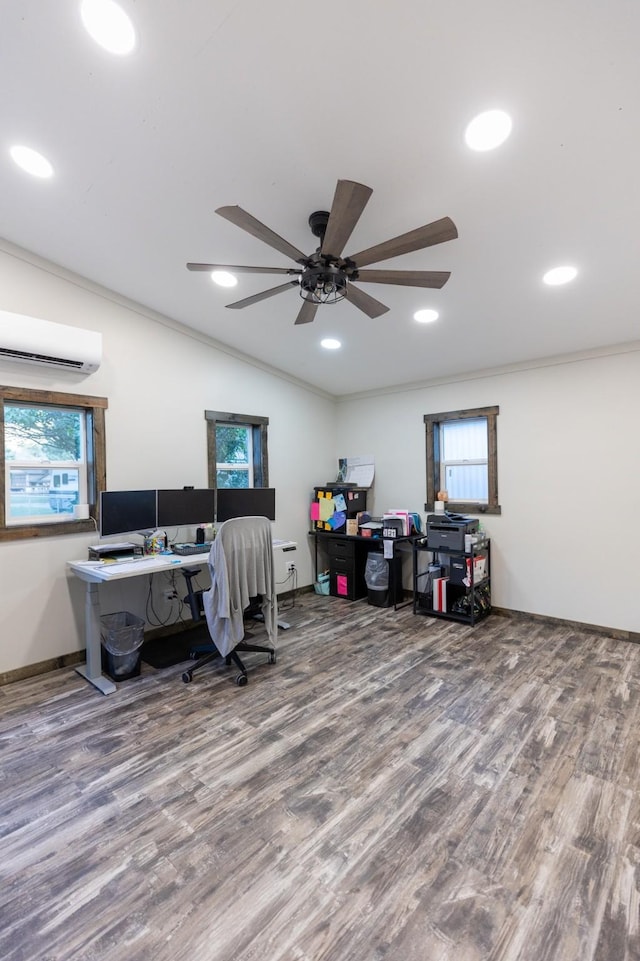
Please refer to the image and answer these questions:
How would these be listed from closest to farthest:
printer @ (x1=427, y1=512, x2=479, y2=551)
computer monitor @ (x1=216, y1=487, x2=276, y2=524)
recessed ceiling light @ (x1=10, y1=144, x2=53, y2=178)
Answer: recessed ceiling light @ (x1=10, y1=144, x2=53, y2=178), computer monitor @ (x1=216, y1=487, x2=276, y2=524), printer @ (x1=427, y1=512, x2=479, y2=551)

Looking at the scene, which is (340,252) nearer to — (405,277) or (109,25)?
(405,277)

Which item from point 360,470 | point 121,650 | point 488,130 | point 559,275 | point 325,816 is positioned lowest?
point 325,816

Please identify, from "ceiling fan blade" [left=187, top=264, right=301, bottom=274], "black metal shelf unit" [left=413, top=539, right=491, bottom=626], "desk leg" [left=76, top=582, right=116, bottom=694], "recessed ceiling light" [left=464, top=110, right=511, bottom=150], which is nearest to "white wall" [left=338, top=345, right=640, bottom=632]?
"black metal shelf unit" [left=413, top=539, right=491, bottom=626]

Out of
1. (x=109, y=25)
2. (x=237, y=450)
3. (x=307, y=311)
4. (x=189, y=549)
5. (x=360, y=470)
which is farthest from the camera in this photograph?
(x=360, y=470)

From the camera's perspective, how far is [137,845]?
5.61 ft

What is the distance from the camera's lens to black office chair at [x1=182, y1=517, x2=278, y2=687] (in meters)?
3.00

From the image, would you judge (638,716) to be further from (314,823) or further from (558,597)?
(314,823)

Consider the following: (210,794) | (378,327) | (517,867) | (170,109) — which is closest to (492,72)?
(170,109)

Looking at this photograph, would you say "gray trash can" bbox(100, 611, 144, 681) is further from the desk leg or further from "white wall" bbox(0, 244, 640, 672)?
"white wall" bbox(0, 244, 640, 672)

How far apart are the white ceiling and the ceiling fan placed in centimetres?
35

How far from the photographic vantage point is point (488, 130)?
1821mm

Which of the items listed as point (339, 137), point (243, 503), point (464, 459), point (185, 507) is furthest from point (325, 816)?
point (464, 459)

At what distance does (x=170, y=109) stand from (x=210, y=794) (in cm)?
320

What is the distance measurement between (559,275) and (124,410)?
140 inches
